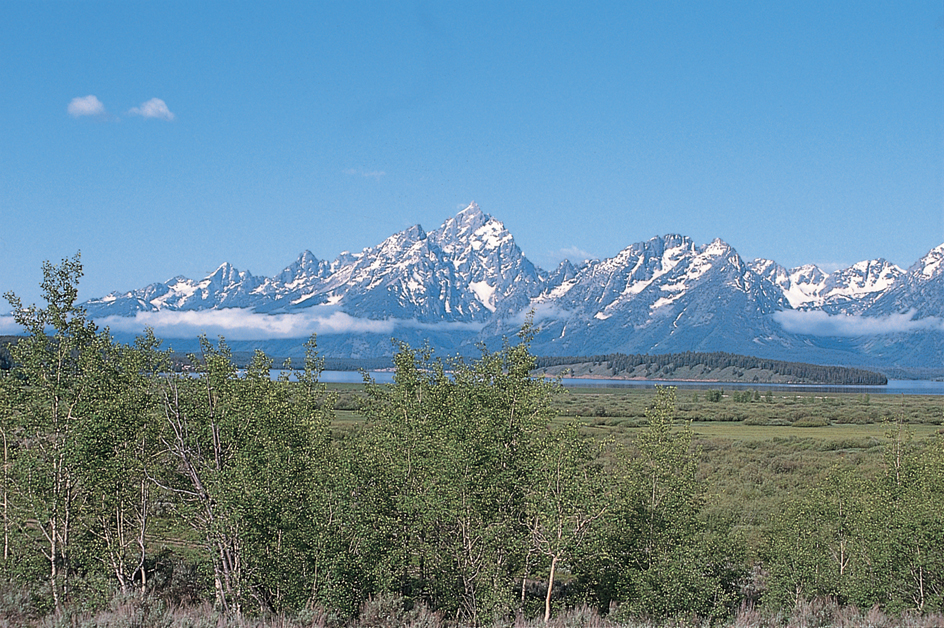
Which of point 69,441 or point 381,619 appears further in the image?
point 381,619

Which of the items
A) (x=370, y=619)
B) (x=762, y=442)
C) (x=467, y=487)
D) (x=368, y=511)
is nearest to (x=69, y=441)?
(x=368, y=511)

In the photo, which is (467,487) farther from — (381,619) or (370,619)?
(370,619)

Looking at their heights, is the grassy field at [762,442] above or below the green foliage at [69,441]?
below

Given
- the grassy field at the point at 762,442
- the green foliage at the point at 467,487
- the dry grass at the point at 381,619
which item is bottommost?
the grassy field at the point at 762,442

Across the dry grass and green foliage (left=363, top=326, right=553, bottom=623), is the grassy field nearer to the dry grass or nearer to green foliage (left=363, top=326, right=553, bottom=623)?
green foliage (left=363, top=326, right=553, bottom=623)

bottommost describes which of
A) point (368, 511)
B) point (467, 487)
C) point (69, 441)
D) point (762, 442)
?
point (762, 442)

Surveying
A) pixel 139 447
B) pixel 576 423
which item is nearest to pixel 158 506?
pixel 139 447

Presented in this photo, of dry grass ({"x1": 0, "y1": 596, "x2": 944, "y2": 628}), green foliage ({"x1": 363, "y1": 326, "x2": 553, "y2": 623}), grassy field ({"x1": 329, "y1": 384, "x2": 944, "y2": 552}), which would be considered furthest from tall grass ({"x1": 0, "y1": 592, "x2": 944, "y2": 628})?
grassy field ({"x1": 329, "y1": 384, "x2": 944, "y2": 552})

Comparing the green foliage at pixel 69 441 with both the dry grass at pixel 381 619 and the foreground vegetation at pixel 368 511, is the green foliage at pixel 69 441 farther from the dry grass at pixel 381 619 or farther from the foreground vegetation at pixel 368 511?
the dry grass at pixel 381 619

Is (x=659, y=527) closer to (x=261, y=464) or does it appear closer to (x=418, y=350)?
(x=418, y=350)

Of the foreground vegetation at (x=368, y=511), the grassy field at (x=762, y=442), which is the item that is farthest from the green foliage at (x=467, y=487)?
the grassy field at (x=762, y=442)

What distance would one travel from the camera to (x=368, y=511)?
68.8ft

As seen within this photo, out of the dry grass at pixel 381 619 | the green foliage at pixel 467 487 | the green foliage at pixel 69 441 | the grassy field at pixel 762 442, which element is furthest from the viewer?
the grassy field at pixel 762 442

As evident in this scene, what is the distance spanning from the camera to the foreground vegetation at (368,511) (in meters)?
19.6
